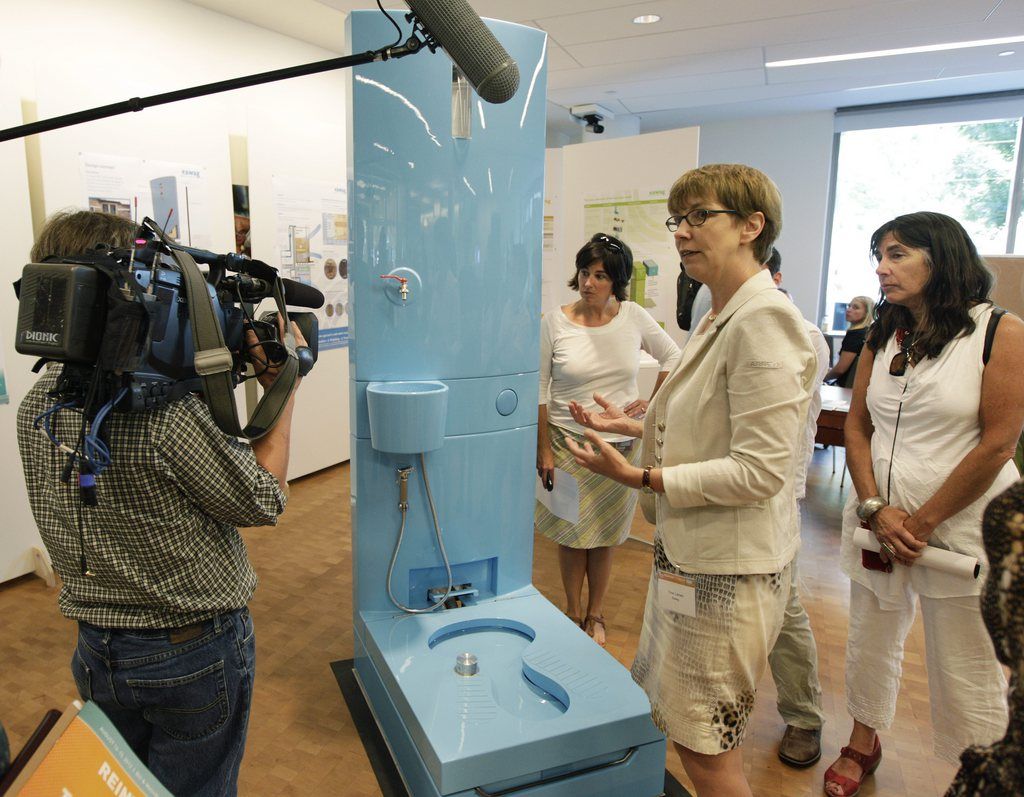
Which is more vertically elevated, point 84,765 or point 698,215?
point 698,215

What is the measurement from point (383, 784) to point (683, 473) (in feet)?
4.20

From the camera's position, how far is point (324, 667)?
2.41m

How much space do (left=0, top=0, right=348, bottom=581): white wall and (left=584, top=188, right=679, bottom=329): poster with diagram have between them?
211 cm

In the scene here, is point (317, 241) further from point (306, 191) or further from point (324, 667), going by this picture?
point (324, 667)

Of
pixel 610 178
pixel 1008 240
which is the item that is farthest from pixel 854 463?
pixel 1008 240

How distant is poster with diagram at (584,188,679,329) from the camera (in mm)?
4012

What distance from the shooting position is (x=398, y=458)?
2.01 m

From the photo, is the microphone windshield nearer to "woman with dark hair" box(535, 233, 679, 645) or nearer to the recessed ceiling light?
"woman with dark hair" box(535, 233, 679, 645)

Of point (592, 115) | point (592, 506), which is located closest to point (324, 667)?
point (592, 506)

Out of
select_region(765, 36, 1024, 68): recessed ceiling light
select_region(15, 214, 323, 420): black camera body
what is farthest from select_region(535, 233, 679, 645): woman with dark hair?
select_region(765, 36, 1024, 68): recessed ceiling light

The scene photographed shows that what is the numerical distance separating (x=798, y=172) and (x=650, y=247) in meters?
3.94

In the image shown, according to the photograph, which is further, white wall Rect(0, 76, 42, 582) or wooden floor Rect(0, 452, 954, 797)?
white wall Rect(0, 76, 42, 582)

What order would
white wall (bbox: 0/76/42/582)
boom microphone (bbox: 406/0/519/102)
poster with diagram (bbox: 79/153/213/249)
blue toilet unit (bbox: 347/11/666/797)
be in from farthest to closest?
poster with diagram (bbox: 79/153/213/249), white wall (bbox: 0/76/42/582), blue toilet unit (bbox: 347/11/666/797), boom microphone (bbox: 406/0/519/102)

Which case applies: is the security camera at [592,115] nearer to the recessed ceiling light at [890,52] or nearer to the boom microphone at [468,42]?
the recessed ceiling light at [890,52]
